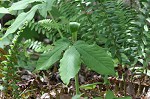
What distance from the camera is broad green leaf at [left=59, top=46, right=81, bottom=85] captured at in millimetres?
1122

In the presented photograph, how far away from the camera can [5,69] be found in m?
1.73

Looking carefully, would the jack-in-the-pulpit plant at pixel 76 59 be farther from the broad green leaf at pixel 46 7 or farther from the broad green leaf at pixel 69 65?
the broad green leaf at pixel 46 7

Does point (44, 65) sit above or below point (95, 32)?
above

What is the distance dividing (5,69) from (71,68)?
0.69m

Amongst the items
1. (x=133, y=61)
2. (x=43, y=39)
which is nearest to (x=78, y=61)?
(x=133, y=61)

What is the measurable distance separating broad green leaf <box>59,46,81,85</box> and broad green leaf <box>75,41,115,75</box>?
0.03m

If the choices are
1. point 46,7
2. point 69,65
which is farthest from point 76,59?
point 46,7

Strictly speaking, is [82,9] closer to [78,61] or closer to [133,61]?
[133,61]

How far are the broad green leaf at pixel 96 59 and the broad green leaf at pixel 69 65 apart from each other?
34 millimetres

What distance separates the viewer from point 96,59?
1.20 m

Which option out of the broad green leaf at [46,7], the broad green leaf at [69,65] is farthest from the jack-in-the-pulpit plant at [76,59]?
the broad green leaf at [46,7]

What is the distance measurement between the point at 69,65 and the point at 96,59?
11cm

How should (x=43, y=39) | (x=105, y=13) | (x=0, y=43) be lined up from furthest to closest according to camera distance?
(x=43, y=39) < (x=0, y=43) < (x=105, y=13)

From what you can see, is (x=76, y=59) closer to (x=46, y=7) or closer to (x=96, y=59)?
(x=96, y=59)
